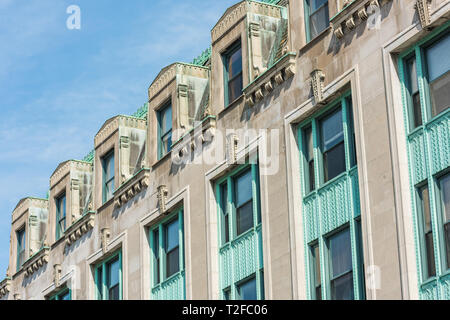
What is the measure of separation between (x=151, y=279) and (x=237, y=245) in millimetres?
6027

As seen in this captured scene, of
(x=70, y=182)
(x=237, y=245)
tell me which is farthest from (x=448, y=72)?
(x=70, y=182)

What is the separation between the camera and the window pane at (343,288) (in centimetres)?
3066

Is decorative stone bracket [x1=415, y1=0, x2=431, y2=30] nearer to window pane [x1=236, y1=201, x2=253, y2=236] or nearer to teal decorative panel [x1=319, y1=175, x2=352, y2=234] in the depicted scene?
teal decorative panel [x1=319, y1=175, x2=352, y2=234]

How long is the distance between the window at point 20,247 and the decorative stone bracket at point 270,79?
66.7 ft

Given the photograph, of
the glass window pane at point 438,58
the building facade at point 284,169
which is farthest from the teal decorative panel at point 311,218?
the glass window pane at point 438,58

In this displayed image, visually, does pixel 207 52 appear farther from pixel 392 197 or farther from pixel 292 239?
pixel 392 197

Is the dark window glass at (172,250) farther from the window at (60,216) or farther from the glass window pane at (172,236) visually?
the window at (60,216)

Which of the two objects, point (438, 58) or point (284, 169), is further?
point (284, 169)

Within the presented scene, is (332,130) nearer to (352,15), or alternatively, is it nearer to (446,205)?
(352,15)

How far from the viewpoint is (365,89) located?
31156 mm

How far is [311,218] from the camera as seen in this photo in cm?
3272

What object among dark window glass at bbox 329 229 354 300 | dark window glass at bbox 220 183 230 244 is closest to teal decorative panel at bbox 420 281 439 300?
dark window glass at bbox 329 229 354 300

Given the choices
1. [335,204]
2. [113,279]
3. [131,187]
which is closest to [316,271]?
[335,204]

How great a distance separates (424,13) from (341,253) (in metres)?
6.98
